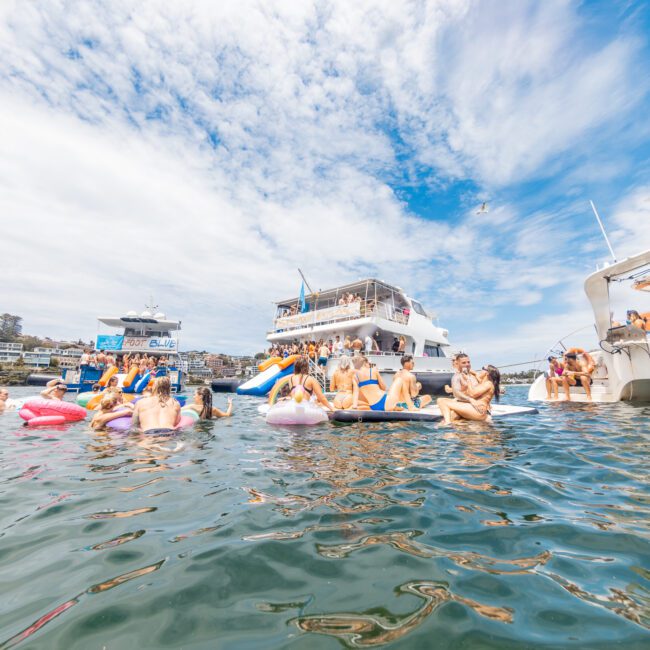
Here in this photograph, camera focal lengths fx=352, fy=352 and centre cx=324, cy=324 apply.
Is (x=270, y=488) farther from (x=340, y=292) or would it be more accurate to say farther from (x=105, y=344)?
(x=105, y=344)

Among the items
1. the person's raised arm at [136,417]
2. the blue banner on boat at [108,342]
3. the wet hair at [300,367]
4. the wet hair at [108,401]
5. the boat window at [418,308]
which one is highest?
the boat window at [418,308]

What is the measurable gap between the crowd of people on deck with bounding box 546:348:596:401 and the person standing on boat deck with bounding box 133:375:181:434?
1208 centimetres

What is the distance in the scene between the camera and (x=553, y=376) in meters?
12.4

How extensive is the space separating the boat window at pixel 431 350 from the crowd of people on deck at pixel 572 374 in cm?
882

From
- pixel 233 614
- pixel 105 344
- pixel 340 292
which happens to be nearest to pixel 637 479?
pixel 233 614

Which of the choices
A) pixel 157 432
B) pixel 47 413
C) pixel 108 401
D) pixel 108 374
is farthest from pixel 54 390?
pixel 108 374

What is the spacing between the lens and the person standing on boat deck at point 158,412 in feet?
19.7

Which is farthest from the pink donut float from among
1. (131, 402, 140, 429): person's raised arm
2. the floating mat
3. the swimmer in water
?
the floating mat

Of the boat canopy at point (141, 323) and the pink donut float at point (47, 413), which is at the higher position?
the boat canopy at point (141, 323)

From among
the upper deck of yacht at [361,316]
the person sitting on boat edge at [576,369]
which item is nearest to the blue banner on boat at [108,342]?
the upper deck of yacht at [361,316]

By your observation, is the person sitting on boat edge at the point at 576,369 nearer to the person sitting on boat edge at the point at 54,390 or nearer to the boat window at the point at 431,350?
the boat window at the point at 431,350

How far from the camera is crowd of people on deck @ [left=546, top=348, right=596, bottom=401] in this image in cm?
1166

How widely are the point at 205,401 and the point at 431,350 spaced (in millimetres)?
16850

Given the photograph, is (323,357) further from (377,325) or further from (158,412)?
(158,412)
